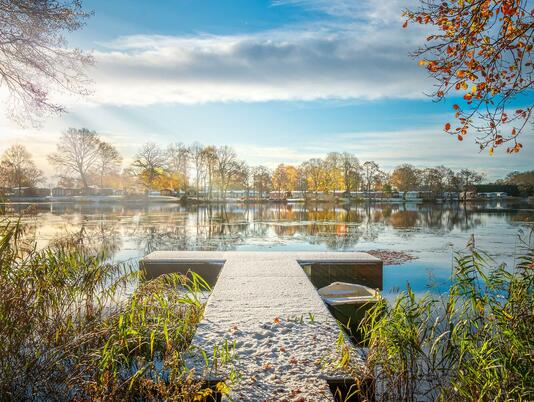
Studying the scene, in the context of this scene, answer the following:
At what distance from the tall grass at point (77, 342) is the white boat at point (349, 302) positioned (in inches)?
113

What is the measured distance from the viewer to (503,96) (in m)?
5.02

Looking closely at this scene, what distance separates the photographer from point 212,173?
65562 mm

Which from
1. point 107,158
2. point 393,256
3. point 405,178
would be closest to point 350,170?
point 405,178

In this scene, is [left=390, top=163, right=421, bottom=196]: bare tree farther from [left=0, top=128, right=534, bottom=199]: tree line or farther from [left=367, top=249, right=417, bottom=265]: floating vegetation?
[left=367, top=249, right=417, bottom=265]: floating vegetation

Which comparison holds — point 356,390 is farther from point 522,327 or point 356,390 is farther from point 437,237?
point 437,237

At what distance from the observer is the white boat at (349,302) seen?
26.8 feet

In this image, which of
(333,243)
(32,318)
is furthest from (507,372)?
(333,243)

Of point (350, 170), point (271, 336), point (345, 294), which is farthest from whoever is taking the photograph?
point (350, 170)

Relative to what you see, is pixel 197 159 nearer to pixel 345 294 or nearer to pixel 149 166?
pixel 149 166

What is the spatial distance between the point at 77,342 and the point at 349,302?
5092mm

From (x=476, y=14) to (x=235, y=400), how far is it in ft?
16.0

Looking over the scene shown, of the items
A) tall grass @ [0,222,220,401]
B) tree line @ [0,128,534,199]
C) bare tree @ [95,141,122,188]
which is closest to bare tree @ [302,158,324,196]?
tree line @ [0,128,534,199]

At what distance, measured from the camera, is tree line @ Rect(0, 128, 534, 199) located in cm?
5419

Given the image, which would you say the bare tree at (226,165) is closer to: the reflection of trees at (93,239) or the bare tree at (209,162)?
the bare tree at (209,162)
